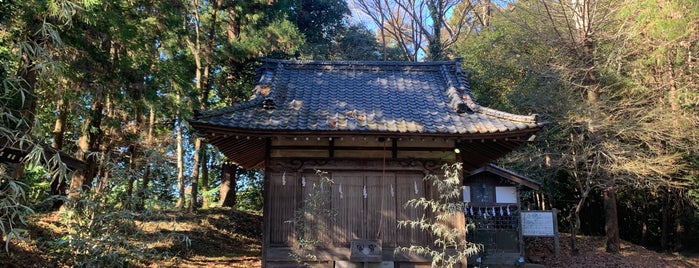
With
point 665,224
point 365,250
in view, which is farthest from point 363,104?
point 665,224

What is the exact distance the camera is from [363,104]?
8375mm

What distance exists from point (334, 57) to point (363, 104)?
14.3m

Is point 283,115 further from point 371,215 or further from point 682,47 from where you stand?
point 682,47

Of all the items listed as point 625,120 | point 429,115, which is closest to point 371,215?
point 429,115

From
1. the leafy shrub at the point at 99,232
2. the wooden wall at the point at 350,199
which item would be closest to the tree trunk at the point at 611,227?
the wooden wall at the point at 350,199

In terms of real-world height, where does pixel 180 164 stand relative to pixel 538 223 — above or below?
above

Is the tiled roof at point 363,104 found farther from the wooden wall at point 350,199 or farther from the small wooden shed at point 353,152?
the wooden wall at point 350,199

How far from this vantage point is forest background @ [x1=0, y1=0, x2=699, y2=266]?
8352mm

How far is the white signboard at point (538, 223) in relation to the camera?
13375 mm

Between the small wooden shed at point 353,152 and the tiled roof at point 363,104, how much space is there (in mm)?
19

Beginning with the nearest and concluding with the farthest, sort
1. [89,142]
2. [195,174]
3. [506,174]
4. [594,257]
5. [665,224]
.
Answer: [89,142], [506,174], [594,257], [195,174], [665,224]

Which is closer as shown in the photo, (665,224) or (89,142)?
(89,142)

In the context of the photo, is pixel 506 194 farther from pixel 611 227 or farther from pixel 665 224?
pixel 665 224

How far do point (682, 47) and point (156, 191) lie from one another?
1342 cm
